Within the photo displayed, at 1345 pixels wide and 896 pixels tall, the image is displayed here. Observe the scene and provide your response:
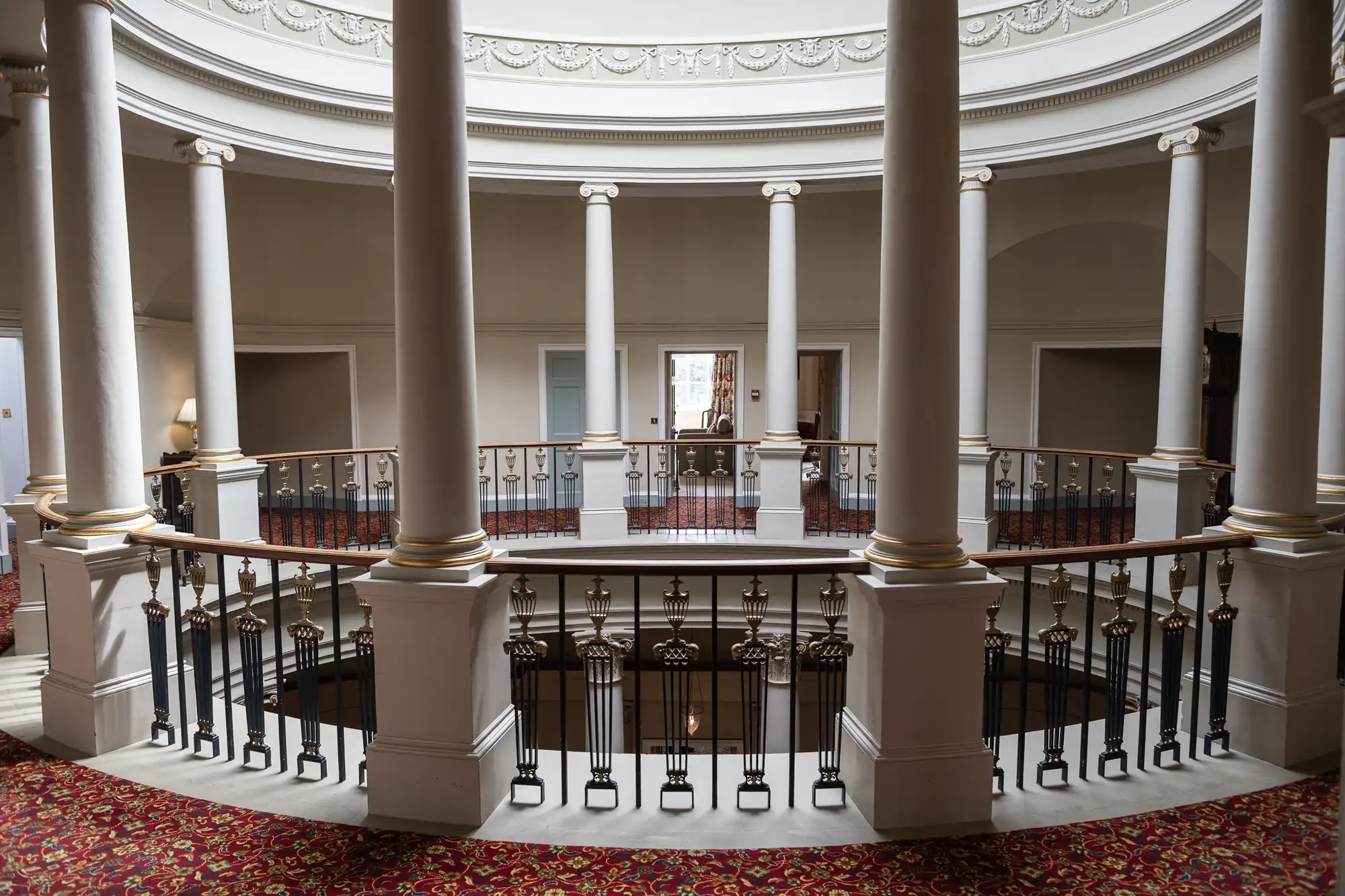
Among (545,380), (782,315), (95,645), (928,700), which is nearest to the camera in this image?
(928,700)

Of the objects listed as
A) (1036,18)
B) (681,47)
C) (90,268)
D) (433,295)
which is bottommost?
(433,295)

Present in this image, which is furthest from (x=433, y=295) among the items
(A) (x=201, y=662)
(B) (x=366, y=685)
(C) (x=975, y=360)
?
(C) (x=975, y=360)

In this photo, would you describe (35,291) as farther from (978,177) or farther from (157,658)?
(978,177)

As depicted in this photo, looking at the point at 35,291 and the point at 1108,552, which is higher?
the point at 35,291

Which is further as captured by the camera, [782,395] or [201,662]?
[782,395]

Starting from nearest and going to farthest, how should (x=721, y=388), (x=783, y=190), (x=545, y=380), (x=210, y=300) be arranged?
(x=210, y=300), (x=783, y=190), (x=545, y=380), (x=721, y=388)

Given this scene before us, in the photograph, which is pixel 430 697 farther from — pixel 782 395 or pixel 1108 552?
pixel 782 395

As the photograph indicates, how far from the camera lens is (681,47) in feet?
A: 34.1

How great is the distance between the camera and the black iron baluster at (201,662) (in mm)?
4273

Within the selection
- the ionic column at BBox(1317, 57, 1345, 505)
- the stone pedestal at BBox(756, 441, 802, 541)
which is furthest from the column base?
the stone pedestal at BBox(756, 441, 802, 541)

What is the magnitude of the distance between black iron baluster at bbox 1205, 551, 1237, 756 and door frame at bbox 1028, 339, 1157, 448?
947cm

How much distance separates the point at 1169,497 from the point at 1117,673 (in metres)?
4.71

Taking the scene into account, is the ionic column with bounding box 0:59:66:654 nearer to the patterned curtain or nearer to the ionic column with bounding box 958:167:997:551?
the ionic column with bounding box 958:167:997:551

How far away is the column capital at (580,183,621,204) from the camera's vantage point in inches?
401
